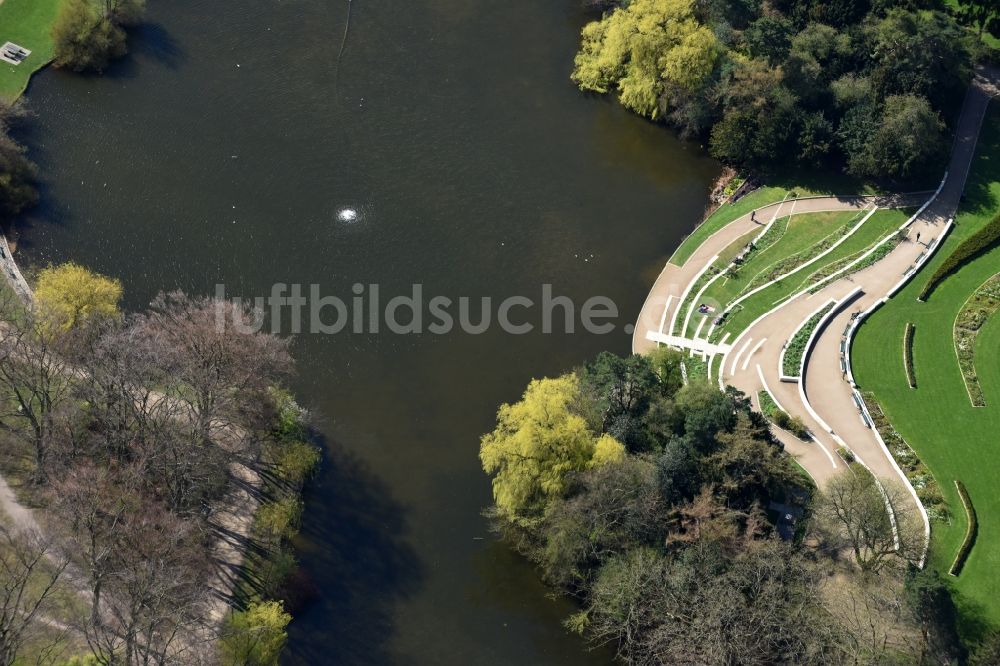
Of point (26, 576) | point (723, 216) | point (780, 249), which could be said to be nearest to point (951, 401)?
point (780, 249)

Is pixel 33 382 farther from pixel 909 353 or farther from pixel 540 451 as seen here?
pixel 909 353

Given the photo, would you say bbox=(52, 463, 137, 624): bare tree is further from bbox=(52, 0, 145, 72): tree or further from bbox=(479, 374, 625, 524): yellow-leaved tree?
bbox=(52, 0, 145, 72): tree

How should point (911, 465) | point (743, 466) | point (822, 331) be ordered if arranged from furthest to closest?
point (822, 331), point (911, 465), point (743, 466)

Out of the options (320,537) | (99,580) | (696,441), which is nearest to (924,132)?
(696,441)

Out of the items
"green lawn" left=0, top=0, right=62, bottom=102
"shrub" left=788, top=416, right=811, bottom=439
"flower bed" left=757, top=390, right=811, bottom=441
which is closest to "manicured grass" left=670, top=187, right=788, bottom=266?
"flower bed" left=757, top=390, right=811, bottom=441

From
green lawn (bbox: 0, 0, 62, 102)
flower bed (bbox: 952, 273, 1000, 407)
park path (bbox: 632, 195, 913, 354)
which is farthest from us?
green lawn (bbox: 0, 0, 62, 102)

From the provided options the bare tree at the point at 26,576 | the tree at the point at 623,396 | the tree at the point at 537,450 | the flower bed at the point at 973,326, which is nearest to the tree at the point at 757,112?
the flower bed at the point at 973,326

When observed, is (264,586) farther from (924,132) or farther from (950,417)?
(924,132)
